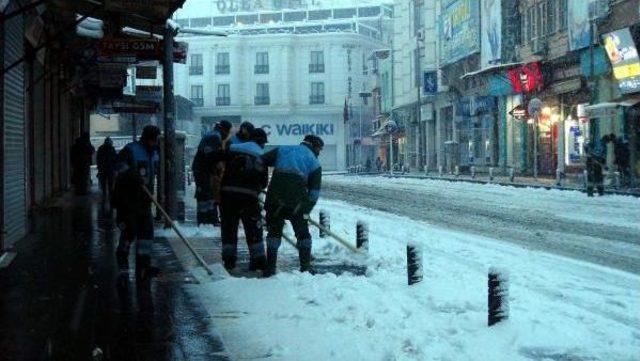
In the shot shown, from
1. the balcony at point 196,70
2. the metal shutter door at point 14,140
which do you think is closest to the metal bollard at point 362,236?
the metal shutter door at point 14,140

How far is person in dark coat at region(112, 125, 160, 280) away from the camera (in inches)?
359

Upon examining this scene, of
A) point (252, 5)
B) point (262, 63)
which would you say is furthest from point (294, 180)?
point (252, 5)

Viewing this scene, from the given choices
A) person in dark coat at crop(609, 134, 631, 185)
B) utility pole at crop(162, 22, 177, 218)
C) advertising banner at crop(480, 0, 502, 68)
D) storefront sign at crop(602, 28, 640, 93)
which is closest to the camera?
utility pole at crop(162, 22, 177, 218)

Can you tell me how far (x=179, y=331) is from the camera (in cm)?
664

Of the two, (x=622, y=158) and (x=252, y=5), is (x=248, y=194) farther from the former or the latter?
(x=252, y=5)

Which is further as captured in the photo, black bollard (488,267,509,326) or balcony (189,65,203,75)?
balcony (189,65,203,75)

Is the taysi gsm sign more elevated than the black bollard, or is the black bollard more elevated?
the taysi gsm sign

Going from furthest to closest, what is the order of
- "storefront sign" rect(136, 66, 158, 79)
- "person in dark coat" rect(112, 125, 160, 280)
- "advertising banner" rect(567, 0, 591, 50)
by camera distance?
"advertising banner" rect(567, 0, 591, 50), "storefront sign" rect(136, 66, 158, 79), "person in dark coat" rect(112, 125, 160, 280)

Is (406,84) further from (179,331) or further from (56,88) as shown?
(179,331)

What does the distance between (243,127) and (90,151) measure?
14.0 m

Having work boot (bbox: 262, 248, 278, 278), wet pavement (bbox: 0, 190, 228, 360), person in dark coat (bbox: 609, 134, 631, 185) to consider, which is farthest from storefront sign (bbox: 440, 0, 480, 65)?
work boot (bbox: 262, 248, 278, 278)

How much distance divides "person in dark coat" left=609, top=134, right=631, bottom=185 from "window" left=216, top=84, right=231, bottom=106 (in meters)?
57.4

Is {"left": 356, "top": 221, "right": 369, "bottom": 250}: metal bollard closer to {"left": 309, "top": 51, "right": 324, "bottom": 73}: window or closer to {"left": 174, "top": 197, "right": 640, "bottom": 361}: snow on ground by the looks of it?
{"left": 174, "top": 197, "right": 640, "bottom": 361}: snow on ground

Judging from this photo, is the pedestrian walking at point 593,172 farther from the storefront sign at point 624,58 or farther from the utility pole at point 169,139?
the utility pole at point 169,139
